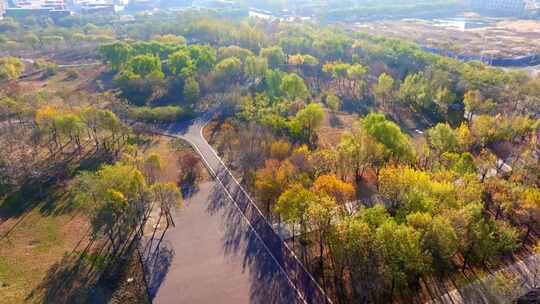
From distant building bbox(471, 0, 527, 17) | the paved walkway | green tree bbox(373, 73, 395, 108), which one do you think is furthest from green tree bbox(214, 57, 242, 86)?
distant building bbox(471, 0, 527, 17)

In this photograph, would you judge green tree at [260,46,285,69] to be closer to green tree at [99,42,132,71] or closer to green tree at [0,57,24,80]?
green tree at [99,42,132,71]

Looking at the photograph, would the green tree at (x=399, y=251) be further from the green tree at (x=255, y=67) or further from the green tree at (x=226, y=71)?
the green tree at (x=255, y=67)

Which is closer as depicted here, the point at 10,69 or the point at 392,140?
the point at 392,140

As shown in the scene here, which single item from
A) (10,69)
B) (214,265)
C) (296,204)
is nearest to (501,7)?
(296,204)

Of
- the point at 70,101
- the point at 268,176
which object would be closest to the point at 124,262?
the point at 268,176

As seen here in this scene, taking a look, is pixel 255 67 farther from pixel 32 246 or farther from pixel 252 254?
pixel 32 246

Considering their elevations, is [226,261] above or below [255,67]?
below
